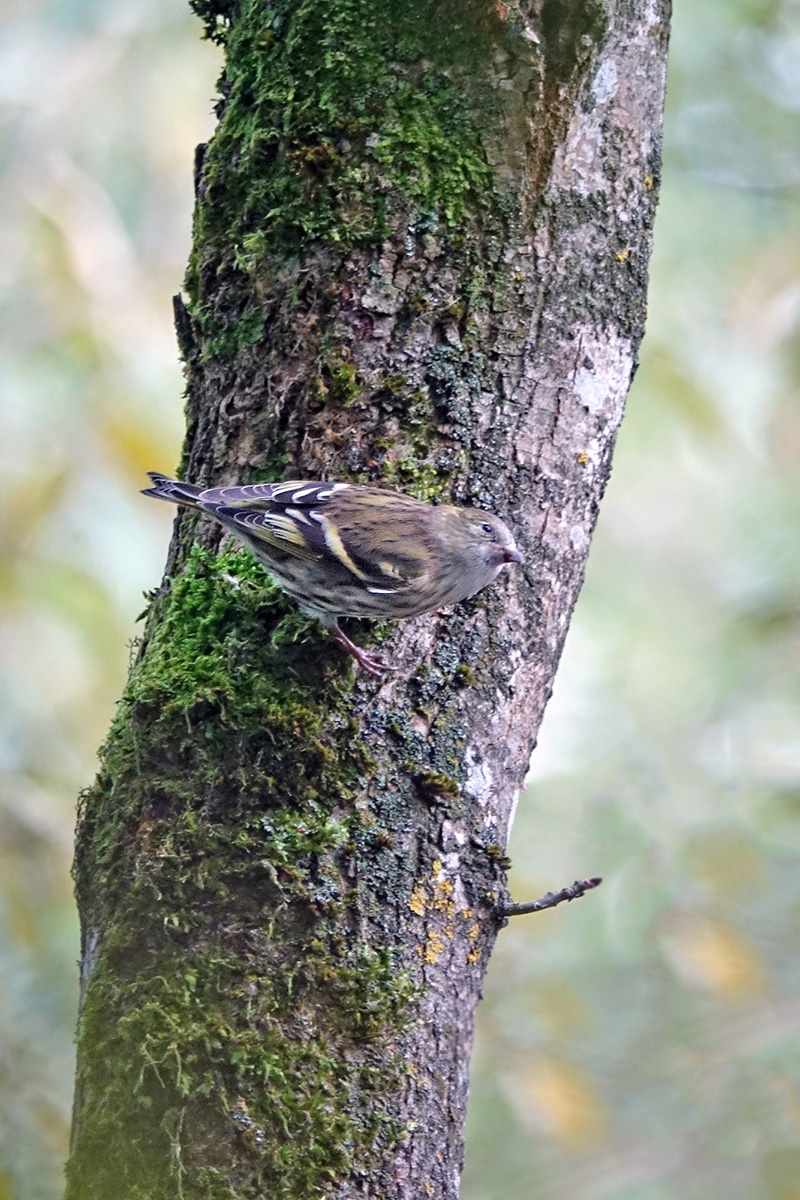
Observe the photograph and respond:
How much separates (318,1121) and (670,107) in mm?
8199

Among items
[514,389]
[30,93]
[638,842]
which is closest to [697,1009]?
[638,842]

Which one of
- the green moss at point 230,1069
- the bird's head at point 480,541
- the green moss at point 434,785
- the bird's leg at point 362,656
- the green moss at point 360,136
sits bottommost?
the green moss at point 230,1069

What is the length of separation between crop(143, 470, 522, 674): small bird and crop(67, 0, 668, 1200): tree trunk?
0.23 ft

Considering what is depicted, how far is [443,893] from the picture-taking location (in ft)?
Result: 9.50

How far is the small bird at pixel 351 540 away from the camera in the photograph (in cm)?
310

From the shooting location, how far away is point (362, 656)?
2986 mm

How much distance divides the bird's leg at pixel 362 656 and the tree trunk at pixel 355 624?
0.17ft

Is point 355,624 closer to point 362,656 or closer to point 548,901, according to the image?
point 362,656

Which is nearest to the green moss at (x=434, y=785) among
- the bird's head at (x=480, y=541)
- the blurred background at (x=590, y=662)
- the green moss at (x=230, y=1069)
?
the green moss at (x=230, y=1069)

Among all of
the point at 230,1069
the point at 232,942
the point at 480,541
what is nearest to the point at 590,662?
the point at 480,541

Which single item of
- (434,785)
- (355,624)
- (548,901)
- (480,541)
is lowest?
(548,901)

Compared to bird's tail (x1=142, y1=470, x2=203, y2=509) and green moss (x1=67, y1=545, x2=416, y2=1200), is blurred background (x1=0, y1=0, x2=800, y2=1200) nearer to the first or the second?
green moss (x1=67, y1=545, x2=416, y2=1200)

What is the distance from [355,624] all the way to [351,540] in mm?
513

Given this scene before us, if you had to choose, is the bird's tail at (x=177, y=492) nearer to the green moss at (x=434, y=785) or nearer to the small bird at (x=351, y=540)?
the small bird at (x=351, y=540)
